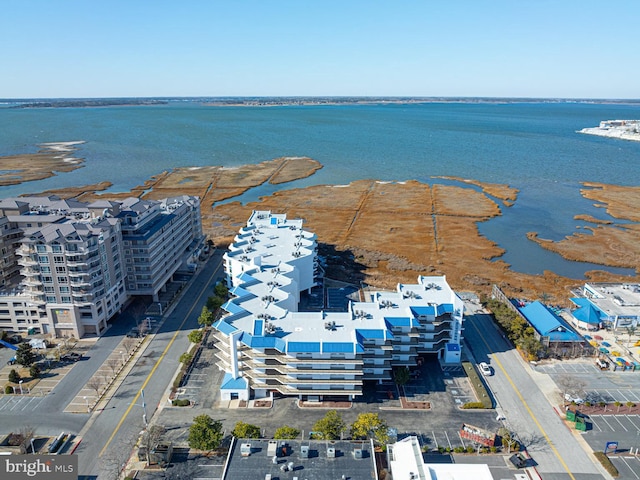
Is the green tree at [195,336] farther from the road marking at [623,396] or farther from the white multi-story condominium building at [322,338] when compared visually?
the road marking at [623,396]

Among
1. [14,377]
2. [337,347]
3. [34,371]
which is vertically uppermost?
[337,347]

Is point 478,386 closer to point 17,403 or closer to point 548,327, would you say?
point 548,327

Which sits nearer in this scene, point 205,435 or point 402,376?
point 205,435

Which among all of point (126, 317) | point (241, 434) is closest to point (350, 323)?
point (241, 434)

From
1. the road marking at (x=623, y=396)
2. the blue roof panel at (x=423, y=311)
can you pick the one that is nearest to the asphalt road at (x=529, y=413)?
the road marking at (x=623, y=396)

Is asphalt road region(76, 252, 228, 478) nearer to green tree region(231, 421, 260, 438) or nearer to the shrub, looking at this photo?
green tree region(231, 421, 260, 438)

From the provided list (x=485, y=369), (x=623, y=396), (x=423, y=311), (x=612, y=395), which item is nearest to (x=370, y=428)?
(x=423, y=311)
